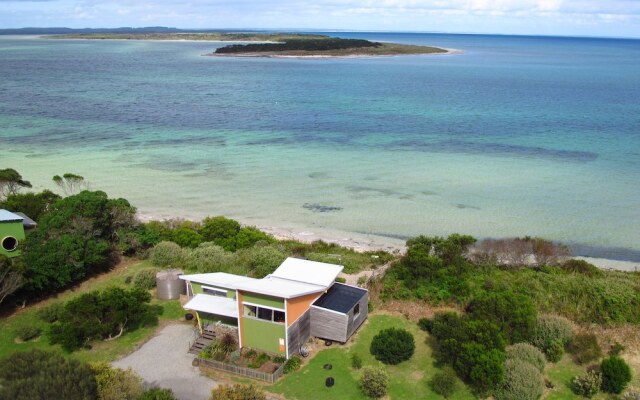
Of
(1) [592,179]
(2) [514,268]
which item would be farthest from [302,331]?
(1) [592,179]

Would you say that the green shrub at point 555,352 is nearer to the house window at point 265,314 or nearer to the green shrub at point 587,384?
the green shrub at point 587,384

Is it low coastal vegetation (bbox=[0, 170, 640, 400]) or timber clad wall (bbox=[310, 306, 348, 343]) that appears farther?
timber clad wall (bbox=[310, 306, 348, 343])

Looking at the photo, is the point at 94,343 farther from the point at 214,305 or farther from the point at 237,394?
the point at 237,394

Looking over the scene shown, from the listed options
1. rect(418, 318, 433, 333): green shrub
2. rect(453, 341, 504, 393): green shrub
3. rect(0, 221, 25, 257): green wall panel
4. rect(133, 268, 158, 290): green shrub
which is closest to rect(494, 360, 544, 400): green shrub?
rect(453, 341, 504, 393): green shrub

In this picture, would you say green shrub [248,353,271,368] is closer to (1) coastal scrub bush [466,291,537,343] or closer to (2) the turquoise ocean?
(1) coastal scrub bush [466,291,537,343]

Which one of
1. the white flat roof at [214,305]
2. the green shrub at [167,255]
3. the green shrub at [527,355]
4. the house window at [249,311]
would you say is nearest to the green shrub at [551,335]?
the green shrub at [527,355]
